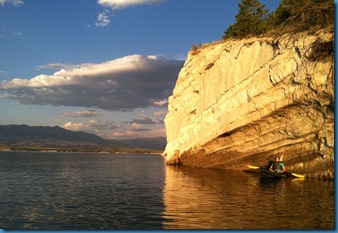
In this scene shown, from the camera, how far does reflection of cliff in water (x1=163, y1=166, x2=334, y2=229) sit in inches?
575

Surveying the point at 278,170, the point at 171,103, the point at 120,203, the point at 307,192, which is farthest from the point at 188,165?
the point at 120,203

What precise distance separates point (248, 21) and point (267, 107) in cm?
1694

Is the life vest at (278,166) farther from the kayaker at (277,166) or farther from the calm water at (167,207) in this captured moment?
the calm water at (167,207)

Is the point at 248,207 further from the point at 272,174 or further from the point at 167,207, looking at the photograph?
the point at 272,174

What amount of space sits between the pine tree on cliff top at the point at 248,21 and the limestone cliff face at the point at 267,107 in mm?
2358

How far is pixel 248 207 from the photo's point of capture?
18.3m

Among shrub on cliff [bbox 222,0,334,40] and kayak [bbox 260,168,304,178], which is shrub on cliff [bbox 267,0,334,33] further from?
kayak [bbox 260,168,304,178]

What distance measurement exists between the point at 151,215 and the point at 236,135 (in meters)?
25.3

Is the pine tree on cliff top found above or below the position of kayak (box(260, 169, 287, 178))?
above

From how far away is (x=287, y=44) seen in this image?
116 ft

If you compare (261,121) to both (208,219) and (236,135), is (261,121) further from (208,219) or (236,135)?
(208,219)

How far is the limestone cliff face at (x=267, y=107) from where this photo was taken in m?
31.7

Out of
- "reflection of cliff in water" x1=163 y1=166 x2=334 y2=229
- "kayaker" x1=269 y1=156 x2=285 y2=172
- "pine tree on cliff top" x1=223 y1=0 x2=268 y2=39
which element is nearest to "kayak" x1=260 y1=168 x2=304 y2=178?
"kayaker" x1=269 y1=156 x2=285 y2=172

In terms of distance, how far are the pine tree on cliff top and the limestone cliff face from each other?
7.74 feet
